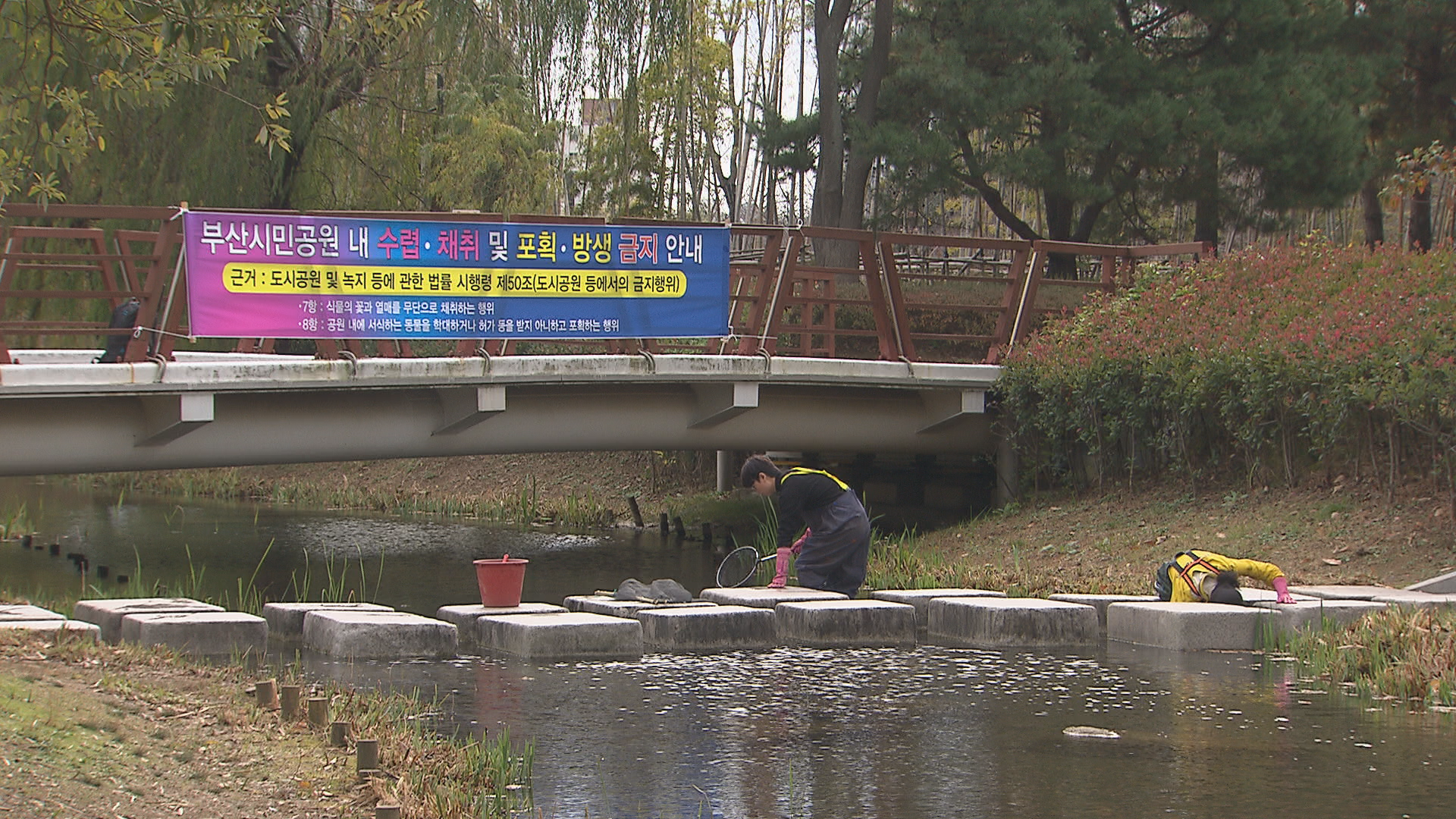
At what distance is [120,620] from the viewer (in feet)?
33.7

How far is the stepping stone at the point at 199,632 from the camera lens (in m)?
9.84

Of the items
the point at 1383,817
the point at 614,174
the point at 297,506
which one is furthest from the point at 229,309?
the point at 614,174

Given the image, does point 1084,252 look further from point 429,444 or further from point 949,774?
point 949,774

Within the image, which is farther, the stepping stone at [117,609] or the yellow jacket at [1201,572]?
the yellow jacket at [1201,572]

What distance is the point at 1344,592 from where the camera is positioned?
40.3ft

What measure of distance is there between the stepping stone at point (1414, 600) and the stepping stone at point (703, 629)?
4.17m

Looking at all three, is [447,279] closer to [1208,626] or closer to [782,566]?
[782,566]

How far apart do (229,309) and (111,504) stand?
14741 millimetres

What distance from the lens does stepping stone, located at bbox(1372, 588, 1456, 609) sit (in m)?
11.2

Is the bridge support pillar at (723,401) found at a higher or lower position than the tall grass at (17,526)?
higher

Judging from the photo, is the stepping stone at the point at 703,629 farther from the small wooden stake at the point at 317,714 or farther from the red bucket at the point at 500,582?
the small wooden stake at the point at 317,714

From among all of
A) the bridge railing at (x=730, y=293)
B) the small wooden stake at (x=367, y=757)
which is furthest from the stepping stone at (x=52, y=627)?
the bridge railing at (x=730, y=293)

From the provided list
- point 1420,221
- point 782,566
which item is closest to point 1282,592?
point 782,566

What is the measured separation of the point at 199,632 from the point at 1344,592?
7994 millimetres
